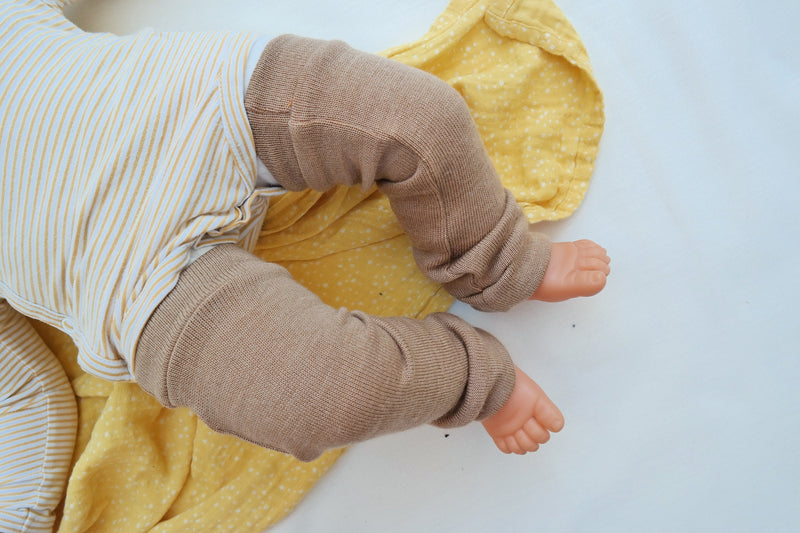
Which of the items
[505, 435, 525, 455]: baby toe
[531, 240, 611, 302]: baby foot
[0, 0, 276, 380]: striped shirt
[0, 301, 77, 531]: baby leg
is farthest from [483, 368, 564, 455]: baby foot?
[0, 301, 77, 531]: baby leg

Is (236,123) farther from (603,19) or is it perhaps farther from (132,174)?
(603,19)

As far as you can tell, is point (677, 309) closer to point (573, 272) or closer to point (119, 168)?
point (573, 272)

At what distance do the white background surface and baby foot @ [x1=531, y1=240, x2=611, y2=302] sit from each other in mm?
83

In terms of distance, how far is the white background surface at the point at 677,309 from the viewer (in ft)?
2.62

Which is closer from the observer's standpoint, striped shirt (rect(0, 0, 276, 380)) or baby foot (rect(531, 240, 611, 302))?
striped shirt (rect(0, 0, 276, 380))

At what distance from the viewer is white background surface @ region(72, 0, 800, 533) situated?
799 mm

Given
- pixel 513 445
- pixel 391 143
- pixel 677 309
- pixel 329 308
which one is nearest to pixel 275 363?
pixel 329 308

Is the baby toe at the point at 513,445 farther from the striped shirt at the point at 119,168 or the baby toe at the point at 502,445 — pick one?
the striped shirt at the point at 119,168

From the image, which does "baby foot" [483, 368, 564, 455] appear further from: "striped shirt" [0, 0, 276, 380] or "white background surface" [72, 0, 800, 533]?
"striped shirt" [0, 0, 276, 380]

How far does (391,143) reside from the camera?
0.59 meters

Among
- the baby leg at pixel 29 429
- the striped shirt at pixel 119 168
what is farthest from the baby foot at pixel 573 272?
the baby leg at pixel 29 429

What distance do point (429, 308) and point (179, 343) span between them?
36 cm

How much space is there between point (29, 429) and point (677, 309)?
0.95 meters

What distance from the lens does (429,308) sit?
800 millimetres
